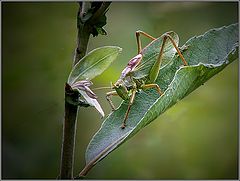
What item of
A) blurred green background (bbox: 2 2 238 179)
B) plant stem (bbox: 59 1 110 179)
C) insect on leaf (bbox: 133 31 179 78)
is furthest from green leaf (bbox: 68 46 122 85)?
blurred green background (bbox: 2 2 238 179)

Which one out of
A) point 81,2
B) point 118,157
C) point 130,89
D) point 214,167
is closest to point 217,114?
point 214,167

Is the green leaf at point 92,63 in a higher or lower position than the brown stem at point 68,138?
higher

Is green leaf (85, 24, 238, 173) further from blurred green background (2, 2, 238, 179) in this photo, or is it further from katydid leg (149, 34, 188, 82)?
blurred green background (2, 2, 238, 179)

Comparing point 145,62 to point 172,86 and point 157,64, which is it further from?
point 172,86

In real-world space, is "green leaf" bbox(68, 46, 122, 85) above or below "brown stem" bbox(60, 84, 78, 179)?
above

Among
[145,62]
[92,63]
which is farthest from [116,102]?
[92,63]

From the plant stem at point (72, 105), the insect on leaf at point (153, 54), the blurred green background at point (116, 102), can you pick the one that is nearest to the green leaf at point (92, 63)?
the plant stem at point (72, 105)

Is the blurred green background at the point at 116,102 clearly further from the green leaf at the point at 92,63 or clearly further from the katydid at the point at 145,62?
the green leaf at the point at 92,63
